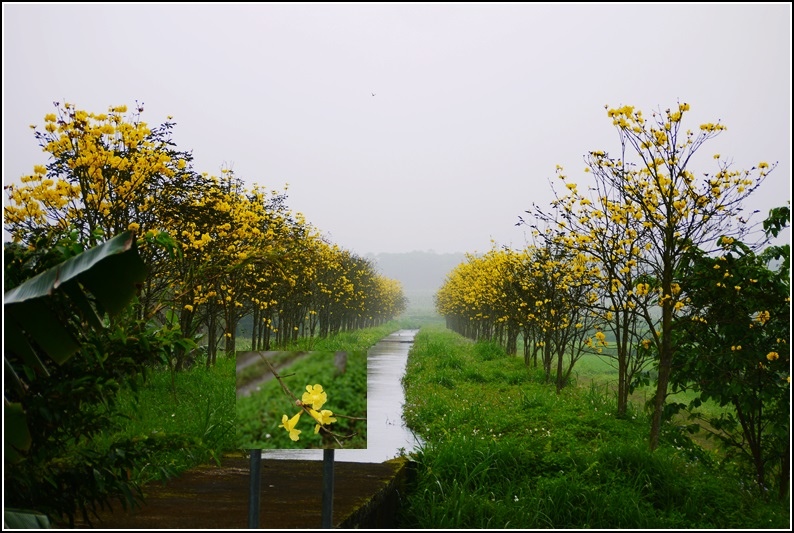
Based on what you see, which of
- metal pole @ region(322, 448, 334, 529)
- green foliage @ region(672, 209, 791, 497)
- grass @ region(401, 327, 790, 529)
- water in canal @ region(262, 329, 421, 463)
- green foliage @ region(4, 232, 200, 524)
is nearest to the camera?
green foliage @ region(4, 232, 200, 524)

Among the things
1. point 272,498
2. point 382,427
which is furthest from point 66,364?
point 382,427

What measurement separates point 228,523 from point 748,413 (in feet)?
16.4

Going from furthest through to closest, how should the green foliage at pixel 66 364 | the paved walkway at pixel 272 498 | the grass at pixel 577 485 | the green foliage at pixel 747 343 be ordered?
the green foliage at pixel 747 343, the grass at pixel 577 485, the paved walkway at pixel 272 498, the green foliage at pixel 66 364

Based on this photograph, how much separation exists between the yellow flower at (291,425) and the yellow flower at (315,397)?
0.30 ft

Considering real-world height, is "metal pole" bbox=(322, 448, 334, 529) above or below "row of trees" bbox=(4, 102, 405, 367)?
below

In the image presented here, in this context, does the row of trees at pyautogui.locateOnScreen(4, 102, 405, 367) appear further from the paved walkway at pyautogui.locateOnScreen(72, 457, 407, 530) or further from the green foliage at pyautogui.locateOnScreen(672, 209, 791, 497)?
the green foliage at pyautogui.locateOnScreen(672, 209, 791, 497)

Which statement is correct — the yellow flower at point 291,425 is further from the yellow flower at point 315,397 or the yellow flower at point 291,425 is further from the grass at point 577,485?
the grass at point 577,485

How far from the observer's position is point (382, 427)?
9703 millimetres

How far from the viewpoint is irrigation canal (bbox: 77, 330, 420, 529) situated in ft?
15.0

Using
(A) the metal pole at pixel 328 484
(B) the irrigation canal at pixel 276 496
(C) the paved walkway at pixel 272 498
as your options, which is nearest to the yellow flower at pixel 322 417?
(A) the metal pole at pixel 328 484

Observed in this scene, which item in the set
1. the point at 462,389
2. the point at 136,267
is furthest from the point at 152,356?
the point at 462,389

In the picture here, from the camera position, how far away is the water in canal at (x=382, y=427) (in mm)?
7293

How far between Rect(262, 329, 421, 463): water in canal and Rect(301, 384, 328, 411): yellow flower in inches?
126

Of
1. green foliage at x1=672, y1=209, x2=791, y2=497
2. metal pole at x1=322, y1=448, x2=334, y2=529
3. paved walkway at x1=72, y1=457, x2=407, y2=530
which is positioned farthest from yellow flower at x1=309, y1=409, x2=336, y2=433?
green foliage at x1=672, y1=209, x2=791, y2=497
